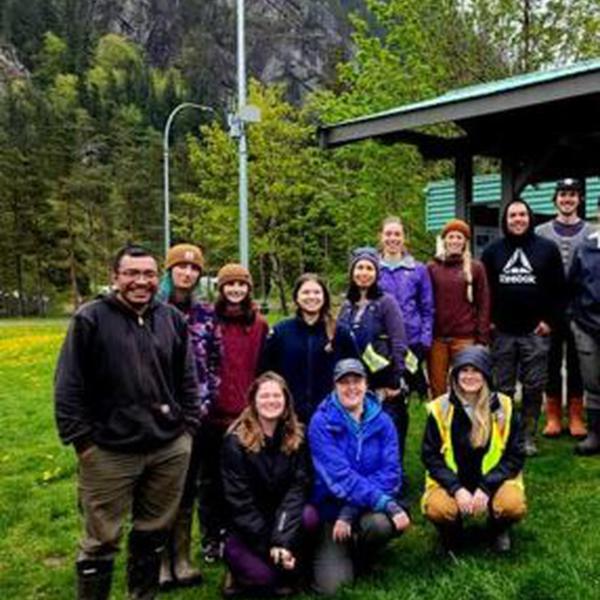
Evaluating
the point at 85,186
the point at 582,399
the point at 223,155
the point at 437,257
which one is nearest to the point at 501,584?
→ the point at 437,257

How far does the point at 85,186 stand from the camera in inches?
1950

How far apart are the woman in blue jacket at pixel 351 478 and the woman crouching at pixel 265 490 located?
0.37ft

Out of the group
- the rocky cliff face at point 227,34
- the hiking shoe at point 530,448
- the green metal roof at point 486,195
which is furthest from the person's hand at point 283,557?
the rocky cliff face at point 227,34

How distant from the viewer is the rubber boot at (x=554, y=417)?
7.00 meters

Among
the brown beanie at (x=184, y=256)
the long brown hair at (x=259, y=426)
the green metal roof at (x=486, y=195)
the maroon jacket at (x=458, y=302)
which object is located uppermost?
the green metal roof at (x=486, y=195)

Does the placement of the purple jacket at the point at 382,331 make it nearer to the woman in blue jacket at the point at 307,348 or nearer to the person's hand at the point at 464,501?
the woman in blue jacket at the point at 307,348

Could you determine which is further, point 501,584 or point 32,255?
point 32,255

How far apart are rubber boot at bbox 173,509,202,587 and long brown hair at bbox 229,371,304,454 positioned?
22.4 inches

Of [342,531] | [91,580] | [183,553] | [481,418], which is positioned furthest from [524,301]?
[91,580]

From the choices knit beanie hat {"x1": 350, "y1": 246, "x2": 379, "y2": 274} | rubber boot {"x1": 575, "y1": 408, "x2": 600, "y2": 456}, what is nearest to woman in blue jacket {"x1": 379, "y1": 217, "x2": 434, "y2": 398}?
knit beanie hat {"x1": 350, "y1": 246, "x2": 379, "y2": 274}

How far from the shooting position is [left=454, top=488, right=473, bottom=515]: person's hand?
4.51 m

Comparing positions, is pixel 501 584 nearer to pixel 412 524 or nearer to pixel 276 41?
pixel 412 524

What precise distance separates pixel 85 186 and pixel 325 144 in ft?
141

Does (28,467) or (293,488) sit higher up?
(293,488)
